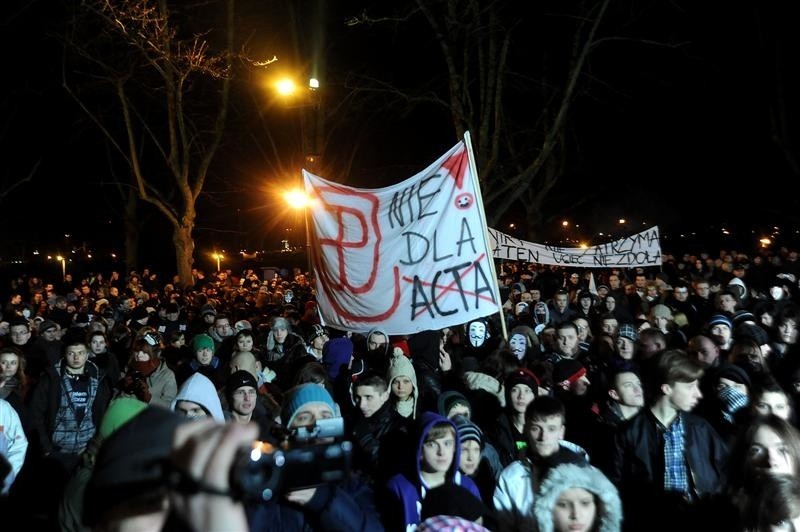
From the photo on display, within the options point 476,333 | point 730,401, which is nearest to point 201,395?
point 730,401

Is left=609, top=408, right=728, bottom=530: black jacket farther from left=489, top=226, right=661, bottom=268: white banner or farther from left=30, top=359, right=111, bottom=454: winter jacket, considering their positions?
left=489, top=226, right=661, bottom=268: white banner

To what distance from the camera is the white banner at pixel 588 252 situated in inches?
534

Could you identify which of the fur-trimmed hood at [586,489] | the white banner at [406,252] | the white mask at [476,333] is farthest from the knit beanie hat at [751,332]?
the fur-trimmed hood at [586,489]

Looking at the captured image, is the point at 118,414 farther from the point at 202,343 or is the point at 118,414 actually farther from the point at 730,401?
the point at 202,343

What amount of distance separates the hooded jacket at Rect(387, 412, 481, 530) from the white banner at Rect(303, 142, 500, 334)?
3.19 metres

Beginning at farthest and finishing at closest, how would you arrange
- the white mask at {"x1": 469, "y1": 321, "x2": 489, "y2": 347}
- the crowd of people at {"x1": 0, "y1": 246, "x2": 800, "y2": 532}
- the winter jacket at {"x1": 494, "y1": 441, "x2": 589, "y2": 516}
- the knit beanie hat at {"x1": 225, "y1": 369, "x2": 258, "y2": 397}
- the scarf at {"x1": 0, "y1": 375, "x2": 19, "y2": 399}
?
the white mask at {"x1": 469, "y1": 321, "x2": 489, "y2": 347} → the scarf at {"x1": 0, "y1": 375, "x2": 19, "y2": 399} → the knit beanie hat at {"x1": 225, "y1": 369, "x2": 258, "y2": 397} → the winter jacket at {"x1": 494, "y1": 441, "x2": 589, "y2": 516} → the crowd of people at {"x1": 0, "y1": 246, "x2": 800, "y2": 532}

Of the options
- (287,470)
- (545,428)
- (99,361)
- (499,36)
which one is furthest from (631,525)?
(499,36)

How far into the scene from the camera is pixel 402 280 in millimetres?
7344

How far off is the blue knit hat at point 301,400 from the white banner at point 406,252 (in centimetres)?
286

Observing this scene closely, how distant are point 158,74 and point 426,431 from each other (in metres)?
19.9

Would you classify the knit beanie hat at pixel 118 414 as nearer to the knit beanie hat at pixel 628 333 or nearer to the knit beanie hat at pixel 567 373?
the knit beanie hat at pixel 567 373

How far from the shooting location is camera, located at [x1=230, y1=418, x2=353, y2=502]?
149 cm

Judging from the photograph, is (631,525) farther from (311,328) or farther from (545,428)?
(311,328)

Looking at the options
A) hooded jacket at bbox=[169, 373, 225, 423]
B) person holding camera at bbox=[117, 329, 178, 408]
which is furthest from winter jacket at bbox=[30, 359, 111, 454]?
hooded jacket at bbox=[169, 373, 225, 423]
